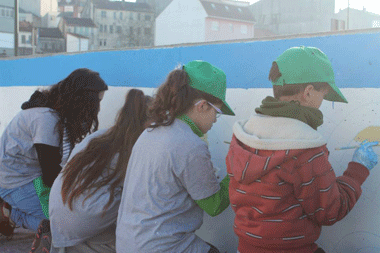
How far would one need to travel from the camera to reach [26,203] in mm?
3461

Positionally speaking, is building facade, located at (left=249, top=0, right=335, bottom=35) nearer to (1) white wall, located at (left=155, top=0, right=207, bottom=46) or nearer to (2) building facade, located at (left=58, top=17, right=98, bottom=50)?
(1) white wall, located at (left=155, top=0, right=207, bottom=46)

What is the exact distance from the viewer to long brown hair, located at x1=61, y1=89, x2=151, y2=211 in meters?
2.49

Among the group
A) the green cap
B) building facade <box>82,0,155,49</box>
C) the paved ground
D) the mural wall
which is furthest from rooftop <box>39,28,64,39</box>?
the green cap

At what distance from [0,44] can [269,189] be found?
4097 cm

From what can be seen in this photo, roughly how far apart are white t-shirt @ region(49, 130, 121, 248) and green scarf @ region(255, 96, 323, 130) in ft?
3.39

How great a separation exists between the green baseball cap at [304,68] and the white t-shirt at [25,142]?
183 cm

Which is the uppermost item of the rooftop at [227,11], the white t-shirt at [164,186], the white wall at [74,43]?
the rooftop at [227,11]

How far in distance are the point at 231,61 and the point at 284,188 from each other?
58.4 inches

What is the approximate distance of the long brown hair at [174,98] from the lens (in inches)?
86.5

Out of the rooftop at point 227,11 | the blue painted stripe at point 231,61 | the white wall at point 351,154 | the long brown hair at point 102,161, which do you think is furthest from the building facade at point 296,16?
the long brown hair at point 102,161

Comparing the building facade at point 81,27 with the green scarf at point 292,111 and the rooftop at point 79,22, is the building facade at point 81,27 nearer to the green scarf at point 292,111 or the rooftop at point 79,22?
the rooftop at point 79,22

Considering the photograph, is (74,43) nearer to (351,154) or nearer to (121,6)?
(121,6)

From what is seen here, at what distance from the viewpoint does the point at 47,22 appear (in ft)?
220

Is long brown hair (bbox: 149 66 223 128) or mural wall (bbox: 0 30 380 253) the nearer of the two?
long brown hair (bbox: 149 66 223 128)
